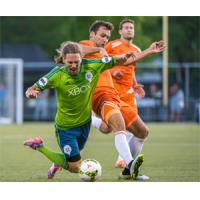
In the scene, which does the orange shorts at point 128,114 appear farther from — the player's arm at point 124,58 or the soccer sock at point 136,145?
the player's arm at point 124,58

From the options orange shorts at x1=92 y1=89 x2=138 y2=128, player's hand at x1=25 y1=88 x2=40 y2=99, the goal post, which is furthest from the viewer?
the goal post

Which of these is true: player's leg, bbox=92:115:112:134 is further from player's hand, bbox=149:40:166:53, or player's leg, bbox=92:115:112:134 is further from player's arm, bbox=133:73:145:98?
player's hand, bbox=149:40:166:53

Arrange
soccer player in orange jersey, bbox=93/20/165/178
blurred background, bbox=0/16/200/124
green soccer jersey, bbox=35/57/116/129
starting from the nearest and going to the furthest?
green soccer jersey, bbox=35/57/116/129 → soccer player in orange jersey, bbox=93/20/165/178 → blurred background, bbox=0/16/200/124

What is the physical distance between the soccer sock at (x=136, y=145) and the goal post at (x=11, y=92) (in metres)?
22.9

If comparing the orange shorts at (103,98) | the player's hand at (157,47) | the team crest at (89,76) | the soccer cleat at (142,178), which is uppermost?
the player's hand at (157,47)

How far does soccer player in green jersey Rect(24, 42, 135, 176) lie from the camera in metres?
10.6

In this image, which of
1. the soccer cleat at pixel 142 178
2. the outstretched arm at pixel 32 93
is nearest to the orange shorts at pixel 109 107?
the soccer cleat at pixel 142 178

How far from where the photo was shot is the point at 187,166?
1342 cm

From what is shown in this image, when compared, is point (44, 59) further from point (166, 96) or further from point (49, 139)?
point (49, 139)

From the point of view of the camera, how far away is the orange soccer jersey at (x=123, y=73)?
12773 mm

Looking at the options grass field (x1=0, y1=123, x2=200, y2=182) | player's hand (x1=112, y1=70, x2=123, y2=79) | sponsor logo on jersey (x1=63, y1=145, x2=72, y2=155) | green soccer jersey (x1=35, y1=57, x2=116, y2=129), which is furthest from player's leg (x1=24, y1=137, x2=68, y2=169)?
player's hand (x1=112, y1=70, x2=123, y2=79)

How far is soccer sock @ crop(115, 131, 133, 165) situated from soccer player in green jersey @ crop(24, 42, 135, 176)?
0.45m

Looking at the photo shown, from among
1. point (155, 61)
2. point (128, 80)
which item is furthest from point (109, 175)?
point (155, 61)

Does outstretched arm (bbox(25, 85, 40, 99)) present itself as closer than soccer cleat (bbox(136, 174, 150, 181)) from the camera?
Yes
